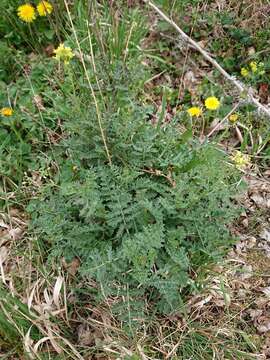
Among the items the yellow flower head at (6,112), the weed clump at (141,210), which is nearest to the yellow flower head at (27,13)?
the yellow flower head at (6,112)

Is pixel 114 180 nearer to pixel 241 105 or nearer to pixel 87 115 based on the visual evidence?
pixel 87 115

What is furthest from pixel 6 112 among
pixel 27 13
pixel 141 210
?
pixel 141 210

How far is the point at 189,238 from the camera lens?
2.13 m

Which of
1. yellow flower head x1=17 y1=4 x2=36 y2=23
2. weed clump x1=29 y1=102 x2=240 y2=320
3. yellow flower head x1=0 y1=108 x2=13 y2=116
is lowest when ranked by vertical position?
weed clump x1=29 y1=102 x2=240 y2=320

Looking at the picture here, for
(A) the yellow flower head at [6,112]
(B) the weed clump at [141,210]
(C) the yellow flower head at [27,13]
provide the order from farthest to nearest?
(C) the yellow flower head at [27,13] → (A) the yellow flower head at [6,112] → (B) the weed clump at [141,210]

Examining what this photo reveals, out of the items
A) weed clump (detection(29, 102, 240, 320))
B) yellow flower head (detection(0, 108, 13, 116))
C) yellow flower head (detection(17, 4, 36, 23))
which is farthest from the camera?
yellow flower head (detection(17, 4, 36, 23))

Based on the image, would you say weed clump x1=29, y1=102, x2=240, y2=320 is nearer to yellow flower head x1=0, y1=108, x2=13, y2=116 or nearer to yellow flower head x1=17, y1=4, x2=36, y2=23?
yellow flower head x1=0, y1=108, x2=13, y2=116

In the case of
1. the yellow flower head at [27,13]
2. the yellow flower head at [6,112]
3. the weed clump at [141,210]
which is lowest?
the weed clump at [141,210]

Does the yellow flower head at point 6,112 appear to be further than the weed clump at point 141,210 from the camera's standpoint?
Yes

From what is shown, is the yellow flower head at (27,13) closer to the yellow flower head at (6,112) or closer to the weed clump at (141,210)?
the yellow flower head at (6,112)

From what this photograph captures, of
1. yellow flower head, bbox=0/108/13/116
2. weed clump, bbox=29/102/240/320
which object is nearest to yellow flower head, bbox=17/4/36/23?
yellow flower head, bbox=0/108/13/116

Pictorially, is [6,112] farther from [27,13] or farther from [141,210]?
[141,210]

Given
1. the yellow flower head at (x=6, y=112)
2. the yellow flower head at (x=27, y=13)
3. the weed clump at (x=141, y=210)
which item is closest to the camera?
the weed clump at (x=141, y=210)

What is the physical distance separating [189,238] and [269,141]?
37.8 inches
